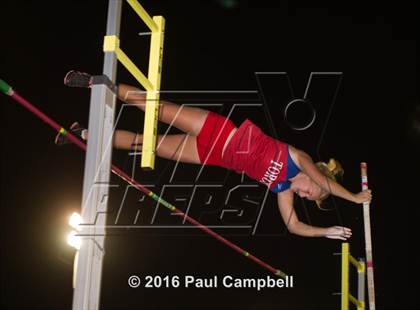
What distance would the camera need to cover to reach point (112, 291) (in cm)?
382

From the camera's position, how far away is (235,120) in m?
3.87

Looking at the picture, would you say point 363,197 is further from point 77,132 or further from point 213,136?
point 77,132

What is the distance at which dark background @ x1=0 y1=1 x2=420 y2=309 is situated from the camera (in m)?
3.64

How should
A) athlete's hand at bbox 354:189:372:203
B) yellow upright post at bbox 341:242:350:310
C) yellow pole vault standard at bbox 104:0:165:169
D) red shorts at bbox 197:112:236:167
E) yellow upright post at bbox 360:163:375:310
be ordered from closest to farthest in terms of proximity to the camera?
1. yellow pole vault standard at bbox 104:0:165:169
2. athlete's hand at bbox 354:189:372:203
3. yellow upright post at bbox 341:242:350:310
4. red shorts at bbox 197:112:236:167
5. yellow upright post at bbox 360:163:375:310

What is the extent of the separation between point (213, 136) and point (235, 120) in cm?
90

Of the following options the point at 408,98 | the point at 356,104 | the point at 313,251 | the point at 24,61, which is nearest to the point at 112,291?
the point at 313,251

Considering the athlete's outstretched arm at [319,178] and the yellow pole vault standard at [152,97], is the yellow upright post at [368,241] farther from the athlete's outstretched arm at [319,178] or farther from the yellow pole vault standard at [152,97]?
the yellow pole vault standard at [152,97]

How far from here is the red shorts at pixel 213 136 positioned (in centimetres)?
297

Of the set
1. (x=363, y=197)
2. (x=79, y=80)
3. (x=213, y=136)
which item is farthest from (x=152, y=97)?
(x=363, y=197)

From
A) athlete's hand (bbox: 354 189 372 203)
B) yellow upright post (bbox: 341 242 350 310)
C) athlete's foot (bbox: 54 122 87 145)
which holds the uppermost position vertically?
athlete's foot (bbox: 54 122 87 145)

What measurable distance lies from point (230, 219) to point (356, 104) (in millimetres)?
1152

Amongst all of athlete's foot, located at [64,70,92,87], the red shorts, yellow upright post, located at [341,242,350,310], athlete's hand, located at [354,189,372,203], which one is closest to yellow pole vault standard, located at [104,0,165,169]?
athlete's foot, located at [64,70,92,87]

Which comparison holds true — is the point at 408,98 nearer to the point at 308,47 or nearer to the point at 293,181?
the point at 308,47

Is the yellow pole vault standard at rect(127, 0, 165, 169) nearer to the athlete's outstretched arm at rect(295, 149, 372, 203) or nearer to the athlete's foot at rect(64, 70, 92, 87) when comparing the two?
the athlete's foot at rect(64, 70, 92, 87)
